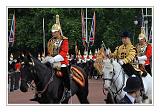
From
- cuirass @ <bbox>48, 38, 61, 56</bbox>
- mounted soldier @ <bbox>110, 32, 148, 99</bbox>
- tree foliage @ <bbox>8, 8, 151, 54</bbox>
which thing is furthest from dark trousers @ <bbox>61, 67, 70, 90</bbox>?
tree foliage @ <bbox>8, 8, 151, 54</bbox>

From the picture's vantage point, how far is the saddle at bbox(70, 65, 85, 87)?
975 centimetres

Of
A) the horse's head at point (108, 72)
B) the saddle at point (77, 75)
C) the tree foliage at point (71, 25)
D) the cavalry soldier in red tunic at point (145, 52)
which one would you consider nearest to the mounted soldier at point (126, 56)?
the horse's head at point (108, 72)

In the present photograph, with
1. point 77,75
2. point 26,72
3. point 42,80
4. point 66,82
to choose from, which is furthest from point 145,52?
point 26,72

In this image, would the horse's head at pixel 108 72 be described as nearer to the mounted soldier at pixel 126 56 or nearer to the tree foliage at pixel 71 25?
the mounted soldier at pixel 126 56

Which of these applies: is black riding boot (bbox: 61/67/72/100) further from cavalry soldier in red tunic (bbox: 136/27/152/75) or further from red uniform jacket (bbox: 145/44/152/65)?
red uniform jacket (bbox: 145/44/152/65)

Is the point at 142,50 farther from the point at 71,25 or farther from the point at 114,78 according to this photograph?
the point at 71,25

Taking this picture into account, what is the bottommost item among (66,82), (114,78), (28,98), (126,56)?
(28,98)

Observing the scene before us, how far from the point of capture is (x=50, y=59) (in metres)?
9.33

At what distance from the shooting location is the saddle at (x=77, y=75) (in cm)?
975

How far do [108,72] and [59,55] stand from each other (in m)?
1.05

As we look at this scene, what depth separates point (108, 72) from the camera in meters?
9.08

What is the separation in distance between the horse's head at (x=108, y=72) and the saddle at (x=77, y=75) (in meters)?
0.89
